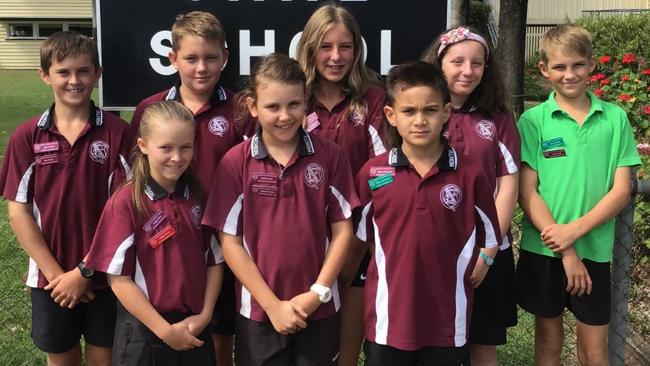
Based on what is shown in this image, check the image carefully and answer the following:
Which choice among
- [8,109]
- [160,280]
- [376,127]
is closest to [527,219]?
[376,127]

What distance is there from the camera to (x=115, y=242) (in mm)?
2623

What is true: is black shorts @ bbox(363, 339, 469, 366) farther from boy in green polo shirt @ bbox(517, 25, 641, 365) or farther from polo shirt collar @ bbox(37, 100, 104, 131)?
polo shirt collar @ bbox(37, 100, 104, 131)

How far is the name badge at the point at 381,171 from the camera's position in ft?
8.73

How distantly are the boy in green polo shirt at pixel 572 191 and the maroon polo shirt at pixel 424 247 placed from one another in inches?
18.5

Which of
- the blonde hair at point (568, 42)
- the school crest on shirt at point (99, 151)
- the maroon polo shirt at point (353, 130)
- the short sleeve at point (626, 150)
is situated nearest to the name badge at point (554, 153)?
the short sleeve at point (626, 150)

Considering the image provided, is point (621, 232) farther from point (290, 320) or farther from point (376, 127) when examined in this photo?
point (290, 320)

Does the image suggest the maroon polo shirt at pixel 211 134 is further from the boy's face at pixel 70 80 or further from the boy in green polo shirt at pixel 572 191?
the boy in green polo shirt at pixel 572 191

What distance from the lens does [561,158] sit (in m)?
3.01

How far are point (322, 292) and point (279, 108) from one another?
0.73 metres

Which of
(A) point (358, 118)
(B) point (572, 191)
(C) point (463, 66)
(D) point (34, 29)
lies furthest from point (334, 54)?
(D) point (34, 29)

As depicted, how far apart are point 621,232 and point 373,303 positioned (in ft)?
4.16

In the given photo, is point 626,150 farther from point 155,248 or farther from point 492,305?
point 155,248

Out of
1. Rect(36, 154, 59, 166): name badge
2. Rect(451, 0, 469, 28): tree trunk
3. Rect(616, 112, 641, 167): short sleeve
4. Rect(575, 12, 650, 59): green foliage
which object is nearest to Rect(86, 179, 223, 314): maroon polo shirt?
Rect(36, 154, 59, 166): name badge

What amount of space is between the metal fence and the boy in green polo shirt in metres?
0.12
